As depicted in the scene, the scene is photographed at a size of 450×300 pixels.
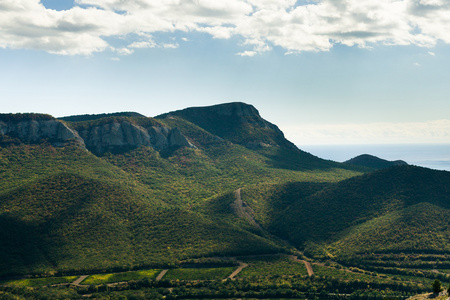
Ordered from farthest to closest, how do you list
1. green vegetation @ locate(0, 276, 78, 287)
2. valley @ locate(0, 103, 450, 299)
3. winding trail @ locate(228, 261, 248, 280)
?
winding trail @ locate(228, 261, 248, 280)
valley @ locate(0, 103, 450, 299)
green vegetation @ locate(0, 276, 78, 287)

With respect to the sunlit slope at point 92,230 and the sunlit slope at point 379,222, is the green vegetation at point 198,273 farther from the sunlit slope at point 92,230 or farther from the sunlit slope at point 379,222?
the sunlit slope at point 379,222

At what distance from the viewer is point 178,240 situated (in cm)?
16912

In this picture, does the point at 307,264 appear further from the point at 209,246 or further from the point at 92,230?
the point at 92,230

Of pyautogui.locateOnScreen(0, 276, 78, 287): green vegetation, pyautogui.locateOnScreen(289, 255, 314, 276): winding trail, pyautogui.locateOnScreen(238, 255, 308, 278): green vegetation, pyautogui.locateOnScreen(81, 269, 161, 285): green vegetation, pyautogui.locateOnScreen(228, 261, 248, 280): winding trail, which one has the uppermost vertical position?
pyautogui.locateOnScreen(289, 255, 314, 276): winding trail

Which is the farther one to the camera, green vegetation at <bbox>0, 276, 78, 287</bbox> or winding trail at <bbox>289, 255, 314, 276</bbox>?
winding trail at <bbox>289, 255, 314, 276</bbox>

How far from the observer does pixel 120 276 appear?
14300cm

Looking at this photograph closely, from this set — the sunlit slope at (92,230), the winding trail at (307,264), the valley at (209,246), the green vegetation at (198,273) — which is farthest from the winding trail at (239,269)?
the winding trail at (307,264)

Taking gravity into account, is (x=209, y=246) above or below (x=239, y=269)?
above

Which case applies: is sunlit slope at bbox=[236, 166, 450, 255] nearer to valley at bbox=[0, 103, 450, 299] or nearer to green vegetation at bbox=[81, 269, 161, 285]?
valley at bbox=[0, 103, 450, 299]

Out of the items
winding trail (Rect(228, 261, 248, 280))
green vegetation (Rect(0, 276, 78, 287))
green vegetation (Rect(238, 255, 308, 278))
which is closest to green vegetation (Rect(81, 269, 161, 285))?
green vegetation (Rect(0, 276, 78, 287))

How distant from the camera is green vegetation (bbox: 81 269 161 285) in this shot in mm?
138500

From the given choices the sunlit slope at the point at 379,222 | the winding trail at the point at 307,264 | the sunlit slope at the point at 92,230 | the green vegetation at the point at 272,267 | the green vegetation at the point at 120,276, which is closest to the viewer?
the green vegetation at the point at 120,276

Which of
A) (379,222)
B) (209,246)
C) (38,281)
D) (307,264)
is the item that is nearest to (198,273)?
(209,246)

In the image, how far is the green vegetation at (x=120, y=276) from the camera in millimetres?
138500
